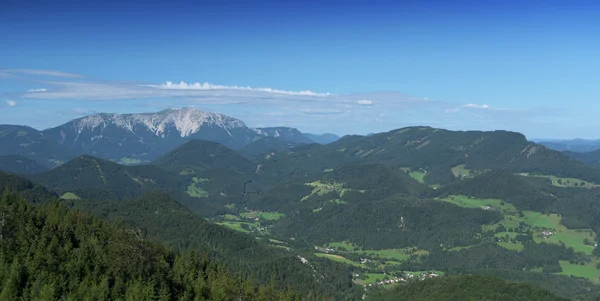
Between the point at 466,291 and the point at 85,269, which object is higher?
the point at 85,269

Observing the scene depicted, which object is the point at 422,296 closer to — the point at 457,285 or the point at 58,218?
the point at 457,285

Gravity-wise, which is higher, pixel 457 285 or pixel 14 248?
pixel 14 248

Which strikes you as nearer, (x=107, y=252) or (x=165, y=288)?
(x=165, y=288)

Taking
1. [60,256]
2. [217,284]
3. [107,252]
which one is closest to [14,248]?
[60,256]

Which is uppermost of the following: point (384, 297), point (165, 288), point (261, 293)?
point (165, 288)

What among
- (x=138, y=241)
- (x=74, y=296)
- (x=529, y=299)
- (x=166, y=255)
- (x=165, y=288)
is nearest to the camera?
(x=74, y=296)

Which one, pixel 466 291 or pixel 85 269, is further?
pixel 466 291
